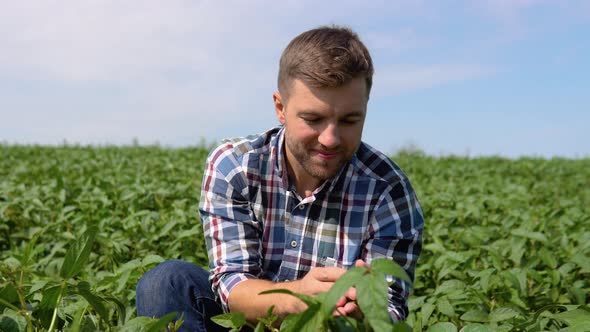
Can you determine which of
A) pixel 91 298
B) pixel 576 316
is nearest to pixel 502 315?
pixel 576 316

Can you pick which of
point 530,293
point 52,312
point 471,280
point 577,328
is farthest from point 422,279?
point 52,312

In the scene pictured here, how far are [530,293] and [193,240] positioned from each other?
1.84 meters

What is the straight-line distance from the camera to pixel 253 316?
203cm

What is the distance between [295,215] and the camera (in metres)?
2.43

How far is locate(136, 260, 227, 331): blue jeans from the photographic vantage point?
2.41m

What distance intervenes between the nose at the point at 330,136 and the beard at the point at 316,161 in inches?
2.3

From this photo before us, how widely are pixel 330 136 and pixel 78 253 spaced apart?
852 mm

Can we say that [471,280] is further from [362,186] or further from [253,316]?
[253,316]

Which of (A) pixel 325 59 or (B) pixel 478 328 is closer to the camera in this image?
(B) pixel 478 328

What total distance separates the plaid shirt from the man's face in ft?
0.56

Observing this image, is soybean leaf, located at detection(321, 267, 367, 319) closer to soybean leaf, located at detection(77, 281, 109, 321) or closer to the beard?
soybean leaf, located at detection(77, 281, 109, 321)

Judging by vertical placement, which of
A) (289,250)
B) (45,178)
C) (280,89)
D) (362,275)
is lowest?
(45,178)

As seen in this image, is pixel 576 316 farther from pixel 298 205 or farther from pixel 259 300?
pixel 298 205

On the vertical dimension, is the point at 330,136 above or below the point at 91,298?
above
